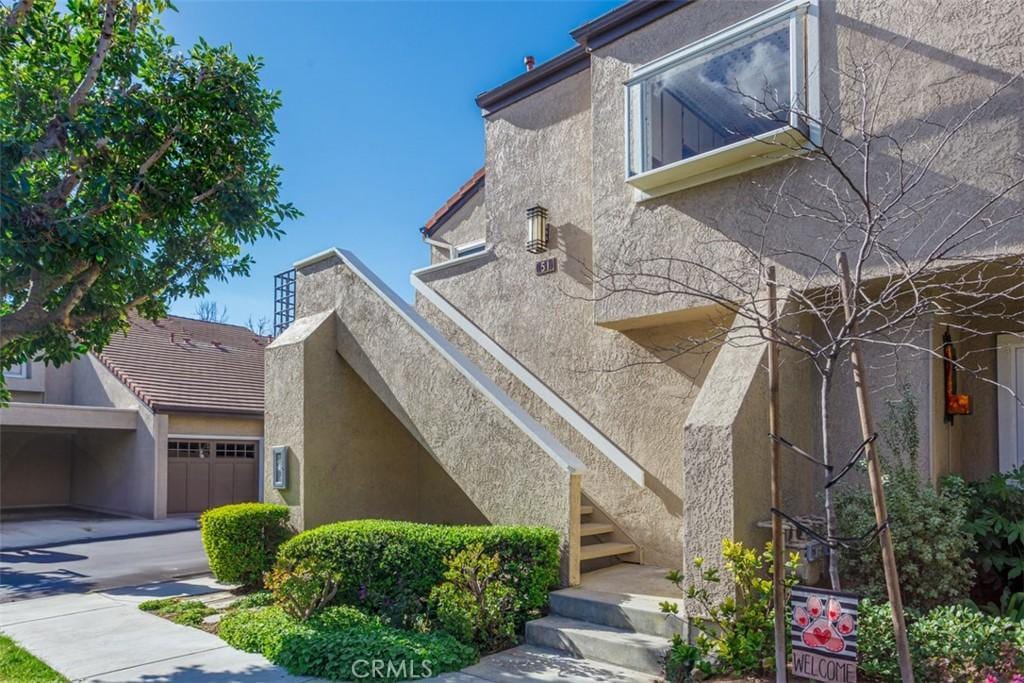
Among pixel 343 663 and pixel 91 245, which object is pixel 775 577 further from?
pixel 91 245

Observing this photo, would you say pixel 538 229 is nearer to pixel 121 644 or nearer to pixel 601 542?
pixel 601 542

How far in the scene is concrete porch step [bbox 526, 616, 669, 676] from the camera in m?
5.90

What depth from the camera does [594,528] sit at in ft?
27.8

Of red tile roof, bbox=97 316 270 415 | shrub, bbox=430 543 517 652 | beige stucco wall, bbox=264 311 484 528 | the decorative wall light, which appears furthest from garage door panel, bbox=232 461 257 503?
the decorative wall light

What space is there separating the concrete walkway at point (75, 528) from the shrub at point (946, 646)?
16.5 m

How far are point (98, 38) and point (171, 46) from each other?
3.07ft

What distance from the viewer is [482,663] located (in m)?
6.35

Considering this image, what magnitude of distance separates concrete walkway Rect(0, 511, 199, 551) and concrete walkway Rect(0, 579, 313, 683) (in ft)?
24.2

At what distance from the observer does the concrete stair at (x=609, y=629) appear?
19.6ft

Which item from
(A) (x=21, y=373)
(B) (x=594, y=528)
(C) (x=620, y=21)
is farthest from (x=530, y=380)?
(A) (x=21, y=373)

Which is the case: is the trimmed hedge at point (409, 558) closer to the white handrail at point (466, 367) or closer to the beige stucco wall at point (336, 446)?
the white handrail at point (466, 367)

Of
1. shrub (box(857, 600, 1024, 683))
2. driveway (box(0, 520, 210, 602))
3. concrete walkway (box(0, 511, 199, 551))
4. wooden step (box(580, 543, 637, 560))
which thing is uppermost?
shrub (box(857, 600, 1024, 683))

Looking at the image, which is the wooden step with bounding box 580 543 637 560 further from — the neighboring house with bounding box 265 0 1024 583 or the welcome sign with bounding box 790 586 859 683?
the welcome sign with bounding box 790 586 859 683

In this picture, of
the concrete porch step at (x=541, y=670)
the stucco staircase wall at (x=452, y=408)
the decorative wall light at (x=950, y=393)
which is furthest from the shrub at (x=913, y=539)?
the stucco staircase wall at (x=452, y=408)
